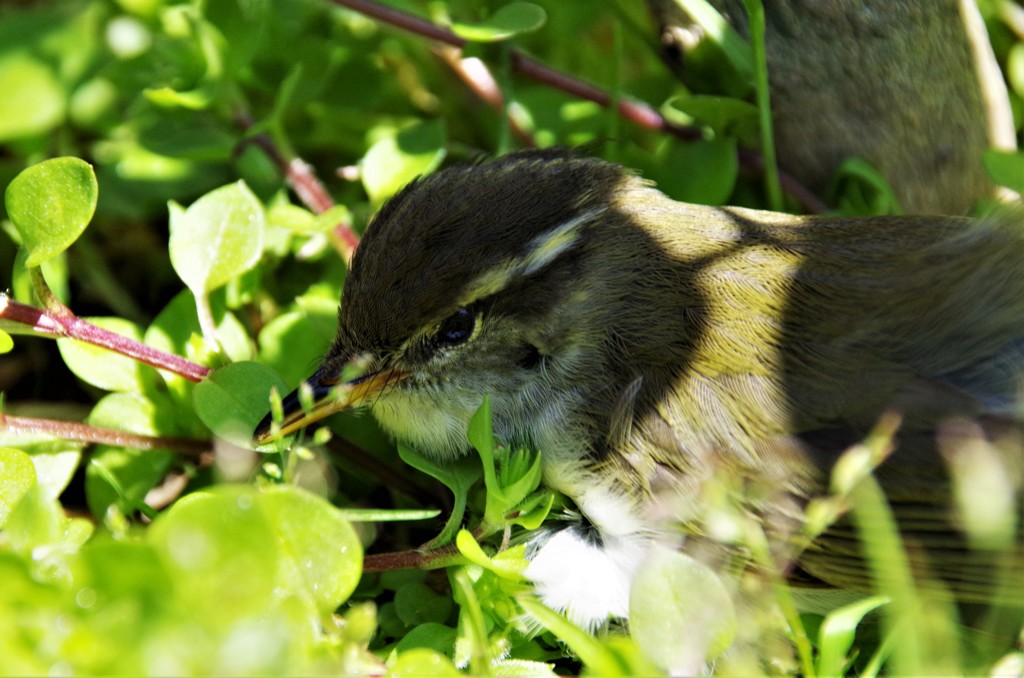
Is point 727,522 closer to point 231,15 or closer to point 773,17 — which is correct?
point 773,17

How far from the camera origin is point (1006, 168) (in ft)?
8.55

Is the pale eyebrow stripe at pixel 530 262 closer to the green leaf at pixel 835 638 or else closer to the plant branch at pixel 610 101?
the plant branch at pixel 610 101

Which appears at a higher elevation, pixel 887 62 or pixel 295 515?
pixel 887 62

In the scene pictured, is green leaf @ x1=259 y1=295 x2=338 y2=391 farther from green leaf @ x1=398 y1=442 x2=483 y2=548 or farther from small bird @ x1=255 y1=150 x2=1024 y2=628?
green leaf @ x1=398 y1=442 x2=483 y2=548

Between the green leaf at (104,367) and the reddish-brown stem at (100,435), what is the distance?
116 mm

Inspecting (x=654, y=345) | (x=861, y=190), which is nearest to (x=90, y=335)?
(x=654, y=345)

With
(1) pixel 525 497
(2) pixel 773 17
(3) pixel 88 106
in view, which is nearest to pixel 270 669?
(1) pixel 525 497

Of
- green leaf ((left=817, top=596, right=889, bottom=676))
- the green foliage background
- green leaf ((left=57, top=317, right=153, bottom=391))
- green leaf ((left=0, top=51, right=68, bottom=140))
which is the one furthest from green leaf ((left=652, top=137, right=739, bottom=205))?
green leaf ((left=0, top=51, right=68, bottom=140))

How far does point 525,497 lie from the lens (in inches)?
84.7

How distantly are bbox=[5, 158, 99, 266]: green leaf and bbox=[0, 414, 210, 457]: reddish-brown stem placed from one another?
1.32 ft

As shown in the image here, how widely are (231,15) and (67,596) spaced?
5.93 ft

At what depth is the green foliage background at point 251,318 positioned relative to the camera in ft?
4.79

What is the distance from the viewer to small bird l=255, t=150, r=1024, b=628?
2.17 meters

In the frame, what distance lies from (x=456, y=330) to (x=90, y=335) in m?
0.80
